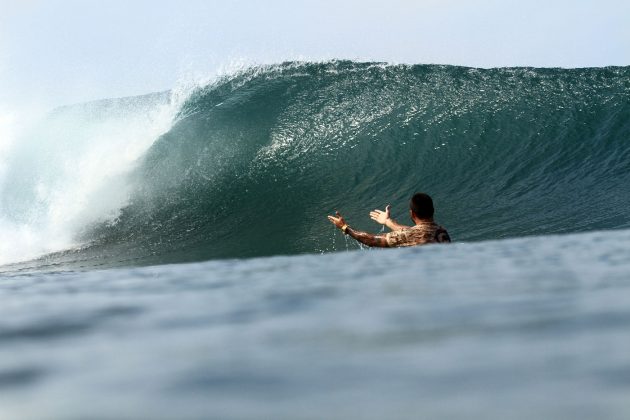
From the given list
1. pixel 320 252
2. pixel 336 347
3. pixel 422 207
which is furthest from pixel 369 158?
pixel 336 347

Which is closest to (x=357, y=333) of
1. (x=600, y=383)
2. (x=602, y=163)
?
(x=600, y=383)

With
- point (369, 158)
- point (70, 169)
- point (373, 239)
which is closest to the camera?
point (373, 239)

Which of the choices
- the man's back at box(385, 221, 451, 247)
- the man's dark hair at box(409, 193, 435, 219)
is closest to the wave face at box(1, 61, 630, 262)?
the man's back at box(385, 221, 451, 247)

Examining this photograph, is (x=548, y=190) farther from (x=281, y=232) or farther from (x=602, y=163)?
(x=281, y=232)

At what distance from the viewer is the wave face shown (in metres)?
11.7

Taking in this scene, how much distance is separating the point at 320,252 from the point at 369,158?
14.3 ft

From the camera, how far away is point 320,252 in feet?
34.0

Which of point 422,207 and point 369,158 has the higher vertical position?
point 369,158

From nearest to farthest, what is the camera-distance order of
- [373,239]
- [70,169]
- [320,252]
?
[373,239], [320,252], [70,169]

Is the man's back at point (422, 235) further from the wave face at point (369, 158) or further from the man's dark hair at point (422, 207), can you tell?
the wave face at point (369, 158)

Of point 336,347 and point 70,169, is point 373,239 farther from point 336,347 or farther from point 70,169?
point 70,169

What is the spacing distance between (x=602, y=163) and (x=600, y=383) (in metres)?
12.8

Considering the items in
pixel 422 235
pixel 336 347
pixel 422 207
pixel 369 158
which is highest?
pixel 369 158

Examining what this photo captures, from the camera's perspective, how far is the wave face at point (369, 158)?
11.7 meters
